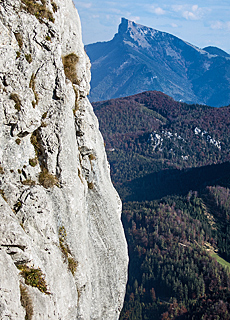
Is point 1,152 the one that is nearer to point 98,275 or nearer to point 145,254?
point 98,275

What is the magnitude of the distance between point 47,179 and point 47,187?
13.8 inches

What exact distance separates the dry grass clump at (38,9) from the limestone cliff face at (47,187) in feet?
0.18

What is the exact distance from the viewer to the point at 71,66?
57.0 ft

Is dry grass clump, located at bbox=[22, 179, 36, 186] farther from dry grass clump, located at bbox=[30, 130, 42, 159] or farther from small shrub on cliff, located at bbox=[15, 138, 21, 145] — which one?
small shrub on cliff, located at bbox=[15, 138, 21, 145]

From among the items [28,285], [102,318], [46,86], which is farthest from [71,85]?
[102,318]

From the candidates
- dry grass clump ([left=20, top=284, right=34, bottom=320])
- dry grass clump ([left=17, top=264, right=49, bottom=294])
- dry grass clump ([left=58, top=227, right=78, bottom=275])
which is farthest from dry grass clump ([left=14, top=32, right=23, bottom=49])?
dry grass clump ([left=20, top=284, right=34, bottom=320])

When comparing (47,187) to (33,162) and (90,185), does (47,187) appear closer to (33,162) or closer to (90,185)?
(33,162)

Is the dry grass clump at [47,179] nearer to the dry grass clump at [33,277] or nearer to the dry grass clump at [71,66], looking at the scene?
the dry grass clump at [33,277]

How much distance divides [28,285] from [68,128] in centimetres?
722

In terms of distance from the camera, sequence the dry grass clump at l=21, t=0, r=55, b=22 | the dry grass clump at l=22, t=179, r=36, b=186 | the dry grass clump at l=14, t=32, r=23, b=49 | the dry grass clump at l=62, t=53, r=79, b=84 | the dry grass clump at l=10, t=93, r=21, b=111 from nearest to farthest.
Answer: the dry grass clump at l=10, t=93, r=21, b=111, the dry grass clump at l=22, t=179, r=36, b=186, the dry grass clump at l=14, t=32, r=23, b=49, the dry grass clump at l=21, t=0, r=55, b=22, the dry grass clump at l=62, t=53, r=79, b=84

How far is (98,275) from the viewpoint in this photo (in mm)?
16266

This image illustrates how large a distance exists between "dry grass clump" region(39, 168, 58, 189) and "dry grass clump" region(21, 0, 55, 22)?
7270mm

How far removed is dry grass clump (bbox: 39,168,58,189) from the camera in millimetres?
13555

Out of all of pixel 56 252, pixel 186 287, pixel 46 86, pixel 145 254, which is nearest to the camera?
pixel 56 252
